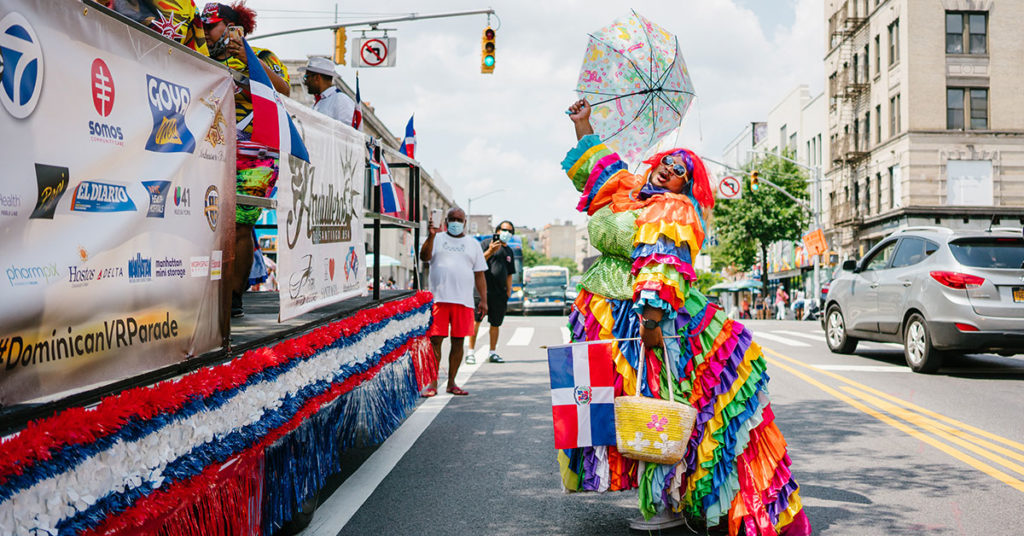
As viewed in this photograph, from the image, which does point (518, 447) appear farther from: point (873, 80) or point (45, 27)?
point (873, 80)

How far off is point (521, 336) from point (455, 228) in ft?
26.5

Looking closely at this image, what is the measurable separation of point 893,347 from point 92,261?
45.2 ft

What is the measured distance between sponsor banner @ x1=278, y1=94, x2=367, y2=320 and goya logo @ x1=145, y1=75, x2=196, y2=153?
70cm

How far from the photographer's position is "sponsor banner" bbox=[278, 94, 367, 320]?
3539 millimetres

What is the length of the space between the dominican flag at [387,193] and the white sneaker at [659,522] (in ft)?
9.42

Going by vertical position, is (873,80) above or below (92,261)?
above

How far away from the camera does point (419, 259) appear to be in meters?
7.18

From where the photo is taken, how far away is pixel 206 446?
2561 mm

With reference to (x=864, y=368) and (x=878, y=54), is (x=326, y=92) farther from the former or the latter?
(x=878, y=54)

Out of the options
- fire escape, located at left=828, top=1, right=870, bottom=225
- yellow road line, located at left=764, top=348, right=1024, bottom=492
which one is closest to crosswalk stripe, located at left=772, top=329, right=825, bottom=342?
yellow road line, located at left=764, top=348, right=1024, bottom=492

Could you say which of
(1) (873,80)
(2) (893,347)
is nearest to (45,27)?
(2) (893,347)

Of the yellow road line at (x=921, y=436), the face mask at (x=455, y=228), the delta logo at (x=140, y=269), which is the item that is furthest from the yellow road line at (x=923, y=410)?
the delta logo at (x=140, y=269)

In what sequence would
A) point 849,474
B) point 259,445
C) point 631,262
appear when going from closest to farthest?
point 259,445 → point 631,262 → point 849,474

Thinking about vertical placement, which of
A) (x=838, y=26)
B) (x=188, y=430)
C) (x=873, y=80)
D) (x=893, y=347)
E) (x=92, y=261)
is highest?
(x=838, y=26)
